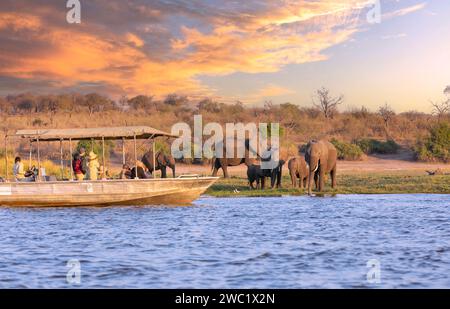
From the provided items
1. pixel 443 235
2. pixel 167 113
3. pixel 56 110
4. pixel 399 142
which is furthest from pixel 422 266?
pixel 56 110

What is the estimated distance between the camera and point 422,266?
15086 mm

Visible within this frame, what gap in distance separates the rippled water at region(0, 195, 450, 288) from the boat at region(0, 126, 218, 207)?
41 centimetres

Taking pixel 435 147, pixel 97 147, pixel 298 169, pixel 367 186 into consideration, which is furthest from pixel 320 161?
pixel 97 147

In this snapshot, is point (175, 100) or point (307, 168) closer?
point (307, 168)

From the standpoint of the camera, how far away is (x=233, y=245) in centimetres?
1791

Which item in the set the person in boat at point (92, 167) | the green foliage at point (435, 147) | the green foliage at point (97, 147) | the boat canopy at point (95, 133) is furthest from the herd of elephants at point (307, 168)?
the green foliage at point (435, 147)

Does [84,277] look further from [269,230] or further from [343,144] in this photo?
[343,144]

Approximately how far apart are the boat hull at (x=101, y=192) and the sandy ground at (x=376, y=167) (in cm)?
1063

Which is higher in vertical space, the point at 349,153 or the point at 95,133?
the point at 95,133

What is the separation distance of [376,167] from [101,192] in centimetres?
1753

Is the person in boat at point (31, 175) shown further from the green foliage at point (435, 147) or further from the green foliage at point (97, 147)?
the green foliage at point (435, 147)

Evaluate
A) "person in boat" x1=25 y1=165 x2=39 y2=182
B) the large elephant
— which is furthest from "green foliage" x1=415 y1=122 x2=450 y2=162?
"person in boat" x1=25 y1=165 x2=39 y2=182

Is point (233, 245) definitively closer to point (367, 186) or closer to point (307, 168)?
point (367, 186)

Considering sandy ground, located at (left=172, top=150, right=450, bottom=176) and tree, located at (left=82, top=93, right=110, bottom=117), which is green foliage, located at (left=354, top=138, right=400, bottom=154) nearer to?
sandy ground, located at (left=172, top=150, right=450, bottom=176)
